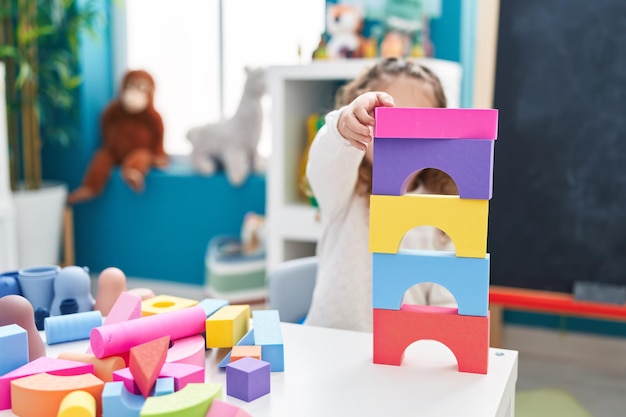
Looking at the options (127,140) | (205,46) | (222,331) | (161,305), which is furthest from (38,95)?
(222,331)

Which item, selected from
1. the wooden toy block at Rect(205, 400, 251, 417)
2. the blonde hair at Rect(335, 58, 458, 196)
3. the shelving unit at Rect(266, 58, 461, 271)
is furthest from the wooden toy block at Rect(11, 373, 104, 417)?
the shelving unit at Rect(266, 58, 461, 271)

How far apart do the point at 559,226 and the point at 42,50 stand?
2.33m

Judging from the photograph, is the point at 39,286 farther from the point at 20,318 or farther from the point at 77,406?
the point at 77,406

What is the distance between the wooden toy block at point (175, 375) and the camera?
2.34ft

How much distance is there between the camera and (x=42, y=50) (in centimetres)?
310

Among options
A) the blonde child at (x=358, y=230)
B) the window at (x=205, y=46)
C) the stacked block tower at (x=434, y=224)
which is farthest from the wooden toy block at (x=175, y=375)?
the window at (x=205, y=46)

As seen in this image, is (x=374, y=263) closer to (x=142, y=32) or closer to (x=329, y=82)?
(x=329, y=82)

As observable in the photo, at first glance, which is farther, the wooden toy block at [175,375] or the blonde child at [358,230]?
the blonde child at [358,230]

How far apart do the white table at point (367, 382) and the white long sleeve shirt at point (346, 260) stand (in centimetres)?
31

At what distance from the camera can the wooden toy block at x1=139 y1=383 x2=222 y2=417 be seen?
0.65 metres

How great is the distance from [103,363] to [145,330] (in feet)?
0.21

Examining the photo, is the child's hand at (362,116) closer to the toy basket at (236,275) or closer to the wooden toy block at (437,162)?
the wooden toy block at (437,162)

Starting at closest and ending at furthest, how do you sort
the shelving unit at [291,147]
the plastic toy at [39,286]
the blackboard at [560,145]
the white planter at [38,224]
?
the plastic toy at [39,286] → the blackboard at [560,145] → the shelving unit at [291,147] → the white planter at [38,224]

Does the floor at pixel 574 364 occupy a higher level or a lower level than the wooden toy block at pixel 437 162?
lower
